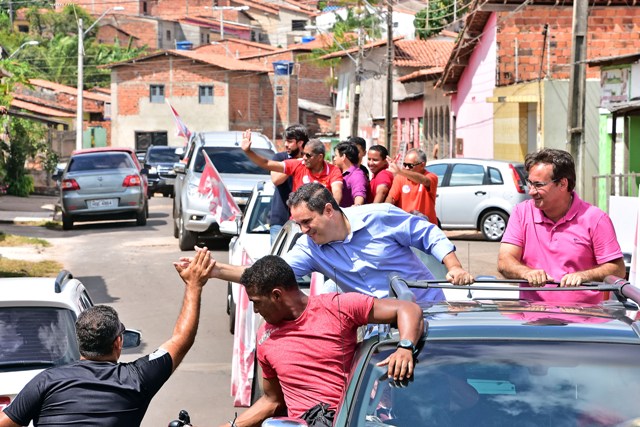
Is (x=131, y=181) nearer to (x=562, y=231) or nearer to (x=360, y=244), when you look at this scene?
(x=360, y=244)

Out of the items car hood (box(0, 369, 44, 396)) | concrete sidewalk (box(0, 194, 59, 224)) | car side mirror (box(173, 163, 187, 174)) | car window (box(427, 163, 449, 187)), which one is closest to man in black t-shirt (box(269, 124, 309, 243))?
car hood (box(0, 369, 44, 396))

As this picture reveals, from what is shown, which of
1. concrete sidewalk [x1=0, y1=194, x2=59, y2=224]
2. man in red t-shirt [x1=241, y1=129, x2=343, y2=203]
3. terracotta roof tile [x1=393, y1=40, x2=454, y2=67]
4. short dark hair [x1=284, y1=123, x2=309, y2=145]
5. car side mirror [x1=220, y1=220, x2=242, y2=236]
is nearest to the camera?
man in red t-shirt [x1=241, y1=129, x2=343, y2=203]

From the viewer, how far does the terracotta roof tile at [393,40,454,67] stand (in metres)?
58.8

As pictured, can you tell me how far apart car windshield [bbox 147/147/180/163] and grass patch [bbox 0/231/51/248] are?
18266 millimetres

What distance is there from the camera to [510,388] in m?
4.48

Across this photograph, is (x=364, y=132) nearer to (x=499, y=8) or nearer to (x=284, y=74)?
(x=284, y=74)

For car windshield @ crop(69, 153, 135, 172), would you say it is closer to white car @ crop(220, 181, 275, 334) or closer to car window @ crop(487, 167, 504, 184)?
car window @ crop(487, 167, 504, 184)

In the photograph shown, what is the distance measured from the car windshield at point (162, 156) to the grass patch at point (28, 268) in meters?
22.6

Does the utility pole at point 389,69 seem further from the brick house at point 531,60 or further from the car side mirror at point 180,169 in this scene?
the car side mirror at point 180,169

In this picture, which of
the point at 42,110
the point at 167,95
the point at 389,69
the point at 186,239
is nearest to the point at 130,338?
the point at 186,239

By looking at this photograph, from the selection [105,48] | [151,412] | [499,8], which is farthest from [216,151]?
[105,48]

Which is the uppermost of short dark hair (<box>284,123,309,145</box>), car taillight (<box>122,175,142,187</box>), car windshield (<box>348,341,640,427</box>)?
short dark hair (<box>284,123,309,145</box>)

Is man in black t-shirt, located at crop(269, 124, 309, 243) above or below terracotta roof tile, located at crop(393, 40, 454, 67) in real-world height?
below

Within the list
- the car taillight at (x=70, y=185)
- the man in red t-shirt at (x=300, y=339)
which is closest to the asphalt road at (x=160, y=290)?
the car taillight at (x=70, y=185)
